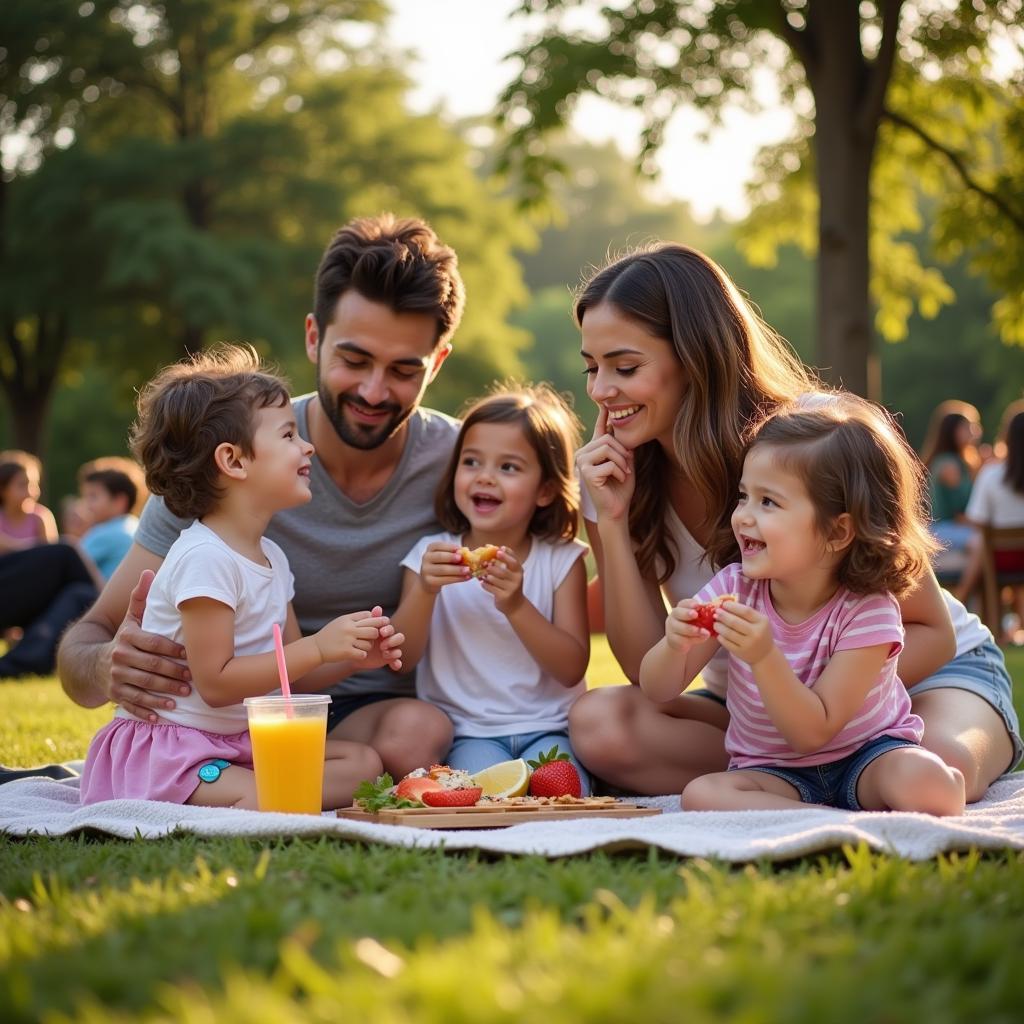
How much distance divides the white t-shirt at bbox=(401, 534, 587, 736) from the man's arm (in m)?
0.86

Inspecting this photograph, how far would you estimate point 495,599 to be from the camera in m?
4.22

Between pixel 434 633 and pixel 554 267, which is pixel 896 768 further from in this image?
pixel 554 267

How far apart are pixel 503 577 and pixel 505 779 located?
61cm

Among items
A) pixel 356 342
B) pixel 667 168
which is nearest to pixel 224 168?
pixel 667 168

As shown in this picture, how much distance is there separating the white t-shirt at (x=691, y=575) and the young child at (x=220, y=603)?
0.99m

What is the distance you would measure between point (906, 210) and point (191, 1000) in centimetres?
1340

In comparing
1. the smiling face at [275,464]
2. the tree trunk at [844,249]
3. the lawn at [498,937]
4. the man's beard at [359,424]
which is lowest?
the lawn at [498,937]

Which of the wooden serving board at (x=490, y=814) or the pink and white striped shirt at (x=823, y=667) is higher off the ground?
the pink and white striped shirt at (x=823, y=667)

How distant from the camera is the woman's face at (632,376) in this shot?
12.8 ft

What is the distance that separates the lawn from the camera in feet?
5.82

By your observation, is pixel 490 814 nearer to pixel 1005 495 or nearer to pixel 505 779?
pixel 505 779

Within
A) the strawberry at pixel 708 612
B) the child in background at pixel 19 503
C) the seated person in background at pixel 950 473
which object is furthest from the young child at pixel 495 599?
the seated person in background at pixel 950 473

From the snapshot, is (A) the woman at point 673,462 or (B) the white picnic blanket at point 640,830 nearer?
(B) the white picnic blanket at point 640,830

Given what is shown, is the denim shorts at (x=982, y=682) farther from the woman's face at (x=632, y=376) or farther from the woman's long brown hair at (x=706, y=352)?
the woman's face at (x=632, y=376)
